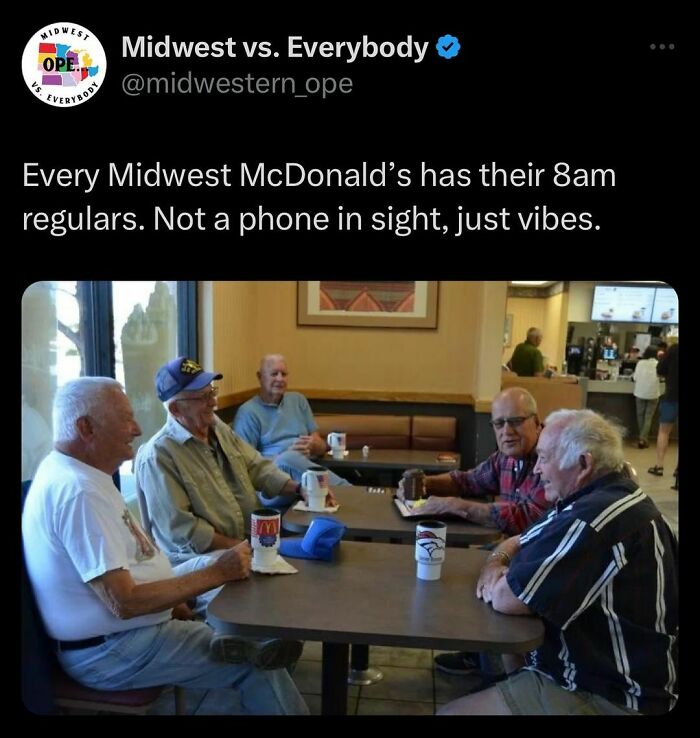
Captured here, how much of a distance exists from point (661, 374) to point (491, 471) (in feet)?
16.7

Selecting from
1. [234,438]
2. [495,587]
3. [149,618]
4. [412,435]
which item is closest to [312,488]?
[234,438]

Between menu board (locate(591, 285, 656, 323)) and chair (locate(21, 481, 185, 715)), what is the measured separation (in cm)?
732

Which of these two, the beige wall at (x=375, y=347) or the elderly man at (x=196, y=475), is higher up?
the beige wall at (x=375, y=347)

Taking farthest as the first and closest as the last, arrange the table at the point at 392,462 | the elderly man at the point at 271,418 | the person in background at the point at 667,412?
the person in background at the point at 667,412, the elderly man at the point at 271,418, the table at the point at 392,462

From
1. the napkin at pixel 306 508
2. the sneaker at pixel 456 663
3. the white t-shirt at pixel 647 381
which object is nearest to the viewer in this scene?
the napkin at pixel 306 508

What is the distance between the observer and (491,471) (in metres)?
2.34

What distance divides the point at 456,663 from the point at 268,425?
70.2 inches

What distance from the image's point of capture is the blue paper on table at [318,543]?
1.58 metres

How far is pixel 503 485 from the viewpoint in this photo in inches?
89.6

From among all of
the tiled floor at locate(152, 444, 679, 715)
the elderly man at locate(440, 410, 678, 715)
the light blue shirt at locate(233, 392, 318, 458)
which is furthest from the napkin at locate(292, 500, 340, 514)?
the light blue shirt at locate(233, 392, 318, 458)

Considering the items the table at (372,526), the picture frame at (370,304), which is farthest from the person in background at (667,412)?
the table at (372,526)

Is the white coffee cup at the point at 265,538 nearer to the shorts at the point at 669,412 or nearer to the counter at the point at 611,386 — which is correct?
the shorts at the point at 669,412

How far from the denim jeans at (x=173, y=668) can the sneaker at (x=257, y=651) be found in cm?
5

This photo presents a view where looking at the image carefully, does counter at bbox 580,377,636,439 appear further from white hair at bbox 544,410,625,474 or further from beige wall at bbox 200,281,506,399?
white hair at bbox 544,410,625,474
